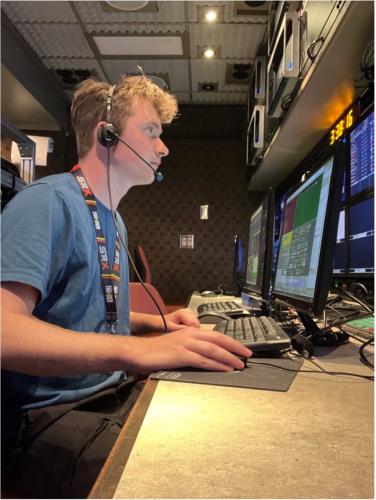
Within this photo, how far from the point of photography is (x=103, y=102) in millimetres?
1276

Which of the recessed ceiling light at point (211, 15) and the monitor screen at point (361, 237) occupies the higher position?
the recessed ceiling light at point (211, 15)

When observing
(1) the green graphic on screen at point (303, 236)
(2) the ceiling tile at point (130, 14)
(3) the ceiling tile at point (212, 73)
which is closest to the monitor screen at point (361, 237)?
(1) the green graphic on screen at point (303, 236)

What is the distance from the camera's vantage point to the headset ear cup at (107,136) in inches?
46.2

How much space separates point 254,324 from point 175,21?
298 centimetres

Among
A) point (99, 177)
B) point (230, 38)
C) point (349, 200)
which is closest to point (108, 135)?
point (99, 177)

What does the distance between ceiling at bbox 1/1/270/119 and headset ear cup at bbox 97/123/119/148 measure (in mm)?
1901

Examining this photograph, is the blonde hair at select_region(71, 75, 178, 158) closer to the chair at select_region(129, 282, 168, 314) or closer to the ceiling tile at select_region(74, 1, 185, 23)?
the chair at select_region(129, 282, 168, 314)

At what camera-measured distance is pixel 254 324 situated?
1106 mm

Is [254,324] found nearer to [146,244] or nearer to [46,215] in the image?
[46,215]

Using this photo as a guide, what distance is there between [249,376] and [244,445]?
30cm

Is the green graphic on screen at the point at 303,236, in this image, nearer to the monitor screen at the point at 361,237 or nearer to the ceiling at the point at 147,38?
the monitor screen at the point at 361,237

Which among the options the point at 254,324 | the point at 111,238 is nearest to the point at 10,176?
the point at 111,238

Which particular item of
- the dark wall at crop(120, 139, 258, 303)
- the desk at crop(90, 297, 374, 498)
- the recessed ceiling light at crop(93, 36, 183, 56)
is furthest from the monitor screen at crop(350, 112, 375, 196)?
the dark wall at crop(120, 139, 258, 303)

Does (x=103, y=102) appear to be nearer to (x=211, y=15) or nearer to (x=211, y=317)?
(x=211, y=317)
